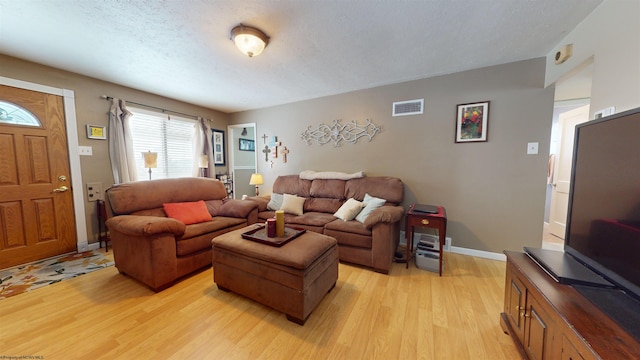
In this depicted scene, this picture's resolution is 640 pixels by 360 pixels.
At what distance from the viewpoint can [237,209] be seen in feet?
9.70

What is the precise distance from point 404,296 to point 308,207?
1.79 metres

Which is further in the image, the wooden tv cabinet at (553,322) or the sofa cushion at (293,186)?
the sofa cushion at (293,186)

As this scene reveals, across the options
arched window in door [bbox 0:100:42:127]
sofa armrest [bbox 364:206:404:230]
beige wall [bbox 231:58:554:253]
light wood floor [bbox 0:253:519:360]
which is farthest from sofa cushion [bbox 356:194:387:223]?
arched window in door [bbox 0:100:42:127]

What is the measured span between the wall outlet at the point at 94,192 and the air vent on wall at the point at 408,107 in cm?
429

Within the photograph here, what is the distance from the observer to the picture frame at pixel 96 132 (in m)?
2.84

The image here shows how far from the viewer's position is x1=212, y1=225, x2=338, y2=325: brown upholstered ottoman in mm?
1557

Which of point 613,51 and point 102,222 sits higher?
point 613,51

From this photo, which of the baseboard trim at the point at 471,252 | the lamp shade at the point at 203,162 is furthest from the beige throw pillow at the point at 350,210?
the lamp shade at the point at 203,162

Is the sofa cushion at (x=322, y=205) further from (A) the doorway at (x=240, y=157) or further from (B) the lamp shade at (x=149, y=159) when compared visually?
(B) the lamp shade at (x=149, y=159)

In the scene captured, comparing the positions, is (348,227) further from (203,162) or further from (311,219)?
(203,162)

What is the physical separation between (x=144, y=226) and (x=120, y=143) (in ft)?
6.56

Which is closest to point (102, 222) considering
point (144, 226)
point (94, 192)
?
point (94, 192)

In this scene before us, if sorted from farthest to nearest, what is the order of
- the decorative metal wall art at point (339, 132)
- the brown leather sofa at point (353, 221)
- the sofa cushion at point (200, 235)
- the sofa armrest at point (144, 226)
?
1. the decorative metal wall art at point (339, 132)
2. the brown leather sofa at point (353, 221)
3. the sofa cushion at point (200, 235)
4. the sofa armrest at point (144, 226)

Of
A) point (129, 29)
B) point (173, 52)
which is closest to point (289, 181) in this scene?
point (173, 52)
